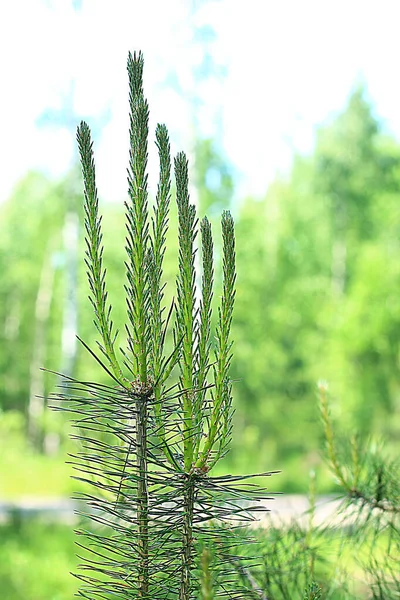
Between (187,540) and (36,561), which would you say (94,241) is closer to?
(187,540)

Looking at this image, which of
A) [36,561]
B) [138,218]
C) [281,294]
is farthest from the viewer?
[281,294]

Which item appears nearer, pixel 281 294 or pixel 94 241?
pixel 94 241

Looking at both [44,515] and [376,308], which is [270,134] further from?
[44,515]

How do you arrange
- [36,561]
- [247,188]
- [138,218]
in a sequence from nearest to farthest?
[138,218] < [36,561] < [247,188]

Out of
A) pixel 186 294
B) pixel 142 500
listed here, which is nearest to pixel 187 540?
pixel 142 500

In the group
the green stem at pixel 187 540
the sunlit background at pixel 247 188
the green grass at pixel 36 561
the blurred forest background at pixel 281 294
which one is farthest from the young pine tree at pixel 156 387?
the blurred forest background at pixel 281 294

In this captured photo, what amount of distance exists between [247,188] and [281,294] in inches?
62.7

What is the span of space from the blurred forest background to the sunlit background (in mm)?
23

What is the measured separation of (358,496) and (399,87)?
8.05 m

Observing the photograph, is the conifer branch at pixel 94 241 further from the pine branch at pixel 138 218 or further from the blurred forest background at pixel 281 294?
the blurred forest background at pixel 281 294

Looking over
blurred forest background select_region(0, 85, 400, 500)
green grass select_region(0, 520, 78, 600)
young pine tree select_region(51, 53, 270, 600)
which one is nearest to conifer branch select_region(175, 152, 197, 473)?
young pine tree select_region(51, 53, 270, 600)

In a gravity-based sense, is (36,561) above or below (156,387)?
below

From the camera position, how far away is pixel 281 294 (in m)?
7.94

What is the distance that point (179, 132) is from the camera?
5.61 metres
